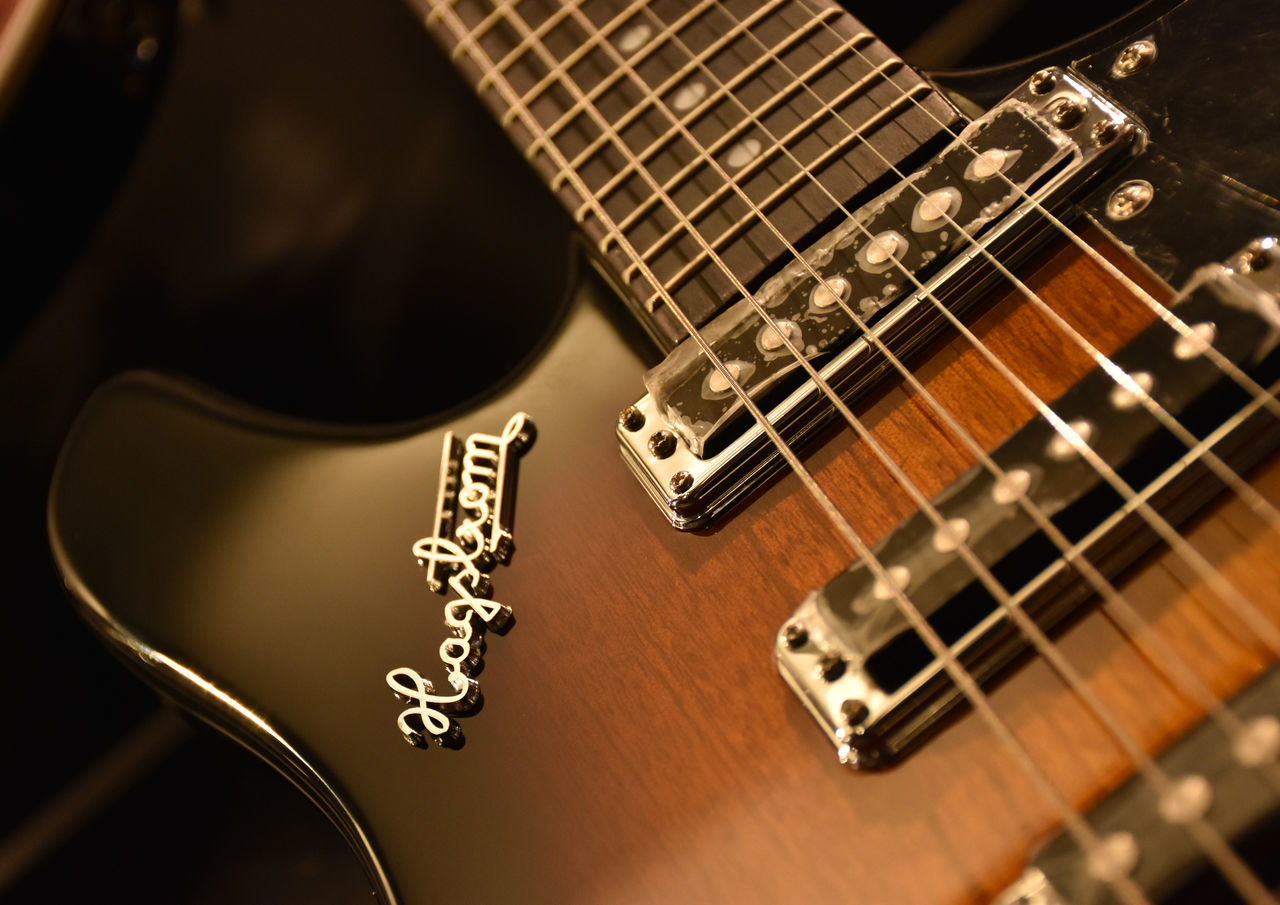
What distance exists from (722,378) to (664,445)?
54 millimetres

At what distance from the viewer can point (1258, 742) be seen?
37cm

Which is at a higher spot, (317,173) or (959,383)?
(317,173)

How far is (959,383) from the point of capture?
53cm

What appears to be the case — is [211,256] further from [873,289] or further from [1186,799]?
[1186,799]

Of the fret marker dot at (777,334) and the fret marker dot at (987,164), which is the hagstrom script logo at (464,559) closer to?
the fret marker dot at (777,334)

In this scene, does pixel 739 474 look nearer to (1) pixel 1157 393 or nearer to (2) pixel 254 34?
(1) pixel 1157 393

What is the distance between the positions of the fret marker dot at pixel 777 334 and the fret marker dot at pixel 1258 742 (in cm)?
29

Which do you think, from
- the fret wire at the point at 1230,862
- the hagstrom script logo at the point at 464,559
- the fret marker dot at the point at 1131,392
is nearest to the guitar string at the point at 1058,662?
the fret wire at the point at 1230,862

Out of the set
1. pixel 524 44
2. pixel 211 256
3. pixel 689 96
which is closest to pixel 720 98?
pixel 689 96

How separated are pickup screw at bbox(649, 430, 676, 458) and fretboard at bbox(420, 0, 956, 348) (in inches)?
2.8

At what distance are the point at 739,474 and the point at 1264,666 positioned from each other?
0.27 m

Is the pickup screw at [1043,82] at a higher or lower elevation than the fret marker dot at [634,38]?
lower

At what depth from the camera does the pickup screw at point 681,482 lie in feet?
1.76

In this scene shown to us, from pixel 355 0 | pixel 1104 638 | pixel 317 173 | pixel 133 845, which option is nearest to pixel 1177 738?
pixel 1104 638
